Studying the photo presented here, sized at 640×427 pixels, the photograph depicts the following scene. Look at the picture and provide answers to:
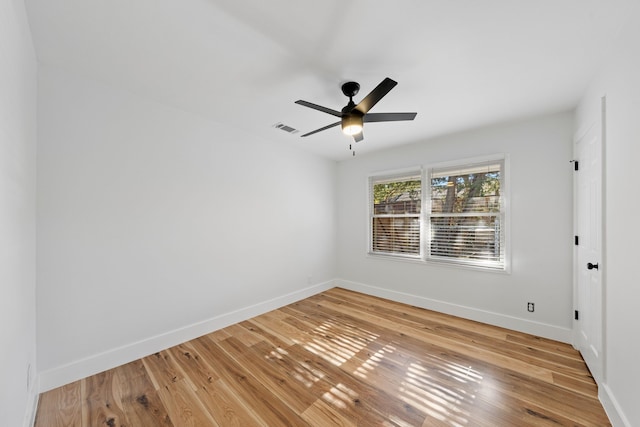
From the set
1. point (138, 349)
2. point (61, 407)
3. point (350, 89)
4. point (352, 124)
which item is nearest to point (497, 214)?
point (352, 124)

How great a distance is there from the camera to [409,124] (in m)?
3.11

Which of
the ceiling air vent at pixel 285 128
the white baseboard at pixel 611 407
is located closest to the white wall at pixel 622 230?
the white baseboard at pixel 611 407

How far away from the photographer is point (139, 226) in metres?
2.46

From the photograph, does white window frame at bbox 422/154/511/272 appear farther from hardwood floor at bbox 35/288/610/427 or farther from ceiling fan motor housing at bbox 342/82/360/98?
ceiling fan motor housing at bbox 342/82/360/98

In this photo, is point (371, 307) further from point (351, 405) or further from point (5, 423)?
point (5, 423)

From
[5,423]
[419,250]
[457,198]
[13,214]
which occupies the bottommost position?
[5,423]

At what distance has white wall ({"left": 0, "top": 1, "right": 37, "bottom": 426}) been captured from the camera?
45.6 inches

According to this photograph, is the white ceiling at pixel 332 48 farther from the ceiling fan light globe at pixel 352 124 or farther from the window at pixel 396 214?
the window at pixel 396 214

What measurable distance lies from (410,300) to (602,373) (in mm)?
2149

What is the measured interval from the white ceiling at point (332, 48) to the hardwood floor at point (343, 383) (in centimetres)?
256

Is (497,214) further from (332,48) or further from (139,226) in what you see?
(139,226)

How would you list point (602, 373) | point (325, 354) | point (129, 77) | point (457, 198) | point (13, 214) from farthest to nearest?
1. point (457, 198)
2. point (325, 354)
3. point (129, 77)
4. point (602, 373)
5. point (13, 214)

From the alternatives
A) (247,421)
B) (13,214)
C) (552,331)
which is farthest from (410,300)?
(13,214)

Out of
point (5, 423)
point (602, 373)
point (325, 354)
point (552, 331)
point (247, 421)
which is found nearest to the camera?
point (5, 423)
